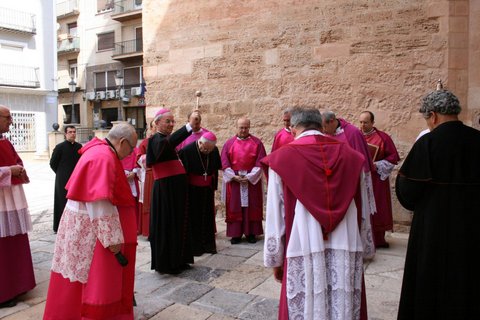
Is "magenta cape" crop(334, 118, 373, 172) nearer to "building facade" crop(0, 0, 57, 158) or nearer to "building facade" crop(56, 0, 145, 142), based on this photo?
"building facade" crop(0, 0, 57, 158)

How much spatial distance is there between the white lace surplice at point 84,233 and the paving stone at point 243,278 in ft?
5.56

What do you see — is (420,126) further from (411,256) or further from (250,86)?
(411,256)

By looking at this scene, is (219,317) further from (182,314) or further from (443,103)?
(443,103)

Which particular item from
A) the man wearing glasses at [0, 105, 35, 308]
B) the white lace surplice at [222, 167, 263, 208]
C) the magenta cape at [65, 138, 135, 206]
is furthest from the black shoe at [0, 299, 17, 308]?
the white lace surplice at [222, 167, 263, 208]

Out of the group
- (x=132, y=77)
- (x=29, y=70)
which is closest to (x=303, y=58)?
(x=29, y=70)

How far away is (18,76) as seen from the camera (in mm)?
24203

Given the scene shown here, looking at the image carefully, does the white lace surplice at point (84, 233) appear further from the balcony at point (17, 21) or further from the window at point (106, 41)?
the window at point (106, 41)

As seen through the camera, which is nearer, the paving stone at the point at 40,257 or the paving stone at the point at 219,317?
the paving stone at the point at 219,317

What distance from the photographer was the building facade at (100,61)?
29.2 m

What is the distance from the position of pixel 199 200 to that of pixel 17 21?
24.6 meters

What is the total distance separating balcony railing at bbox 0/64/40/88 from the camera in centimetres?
2342

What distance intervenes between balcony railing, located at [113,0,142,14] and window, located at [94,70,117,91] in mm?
4537

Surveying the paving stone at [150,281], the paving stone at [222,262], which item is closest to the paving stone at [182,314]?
the paving stone at [150,281]

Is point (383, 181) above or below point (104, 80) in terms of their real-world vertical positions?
below
